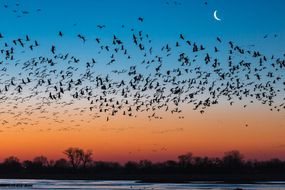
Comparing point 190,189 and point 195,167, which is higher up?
point 195,167

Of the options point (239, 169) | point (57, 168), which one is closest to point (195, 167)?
point (239, 169)

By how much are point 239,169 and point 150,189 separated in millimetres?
88838

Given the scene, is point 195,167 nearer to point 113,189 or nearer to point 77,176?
point 77,176

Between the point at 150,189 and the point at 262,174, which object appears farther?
the point at 262,174

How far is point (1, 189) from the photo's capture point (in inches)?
3300

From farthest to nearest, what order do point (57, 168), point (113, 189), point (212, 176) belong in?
point (57, 168) < point (212, 176) < point (113, 189)

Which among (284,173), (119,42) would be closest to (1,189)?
(119,42)

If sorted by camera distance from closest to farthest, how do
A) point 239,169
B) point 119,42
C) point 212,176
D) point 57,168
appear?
1. point 119,42
2. point 212,176
3. point 239,169
4. point 57,168

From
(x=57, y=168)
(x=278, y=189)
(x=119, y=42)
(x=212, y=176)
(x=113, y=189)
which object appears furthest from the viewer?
(x=57, y=168)

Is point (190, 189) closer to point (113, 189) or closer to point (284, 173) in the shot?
point (113, 189)

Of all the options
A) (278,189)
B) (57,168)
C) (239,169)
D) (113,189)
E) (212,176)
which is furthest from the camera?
(57,168)

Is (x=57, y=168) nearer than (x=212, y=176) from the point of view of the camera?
No

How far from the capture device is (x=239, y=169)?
164 metres

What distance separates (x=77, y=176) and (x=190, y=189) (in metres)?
91.3
